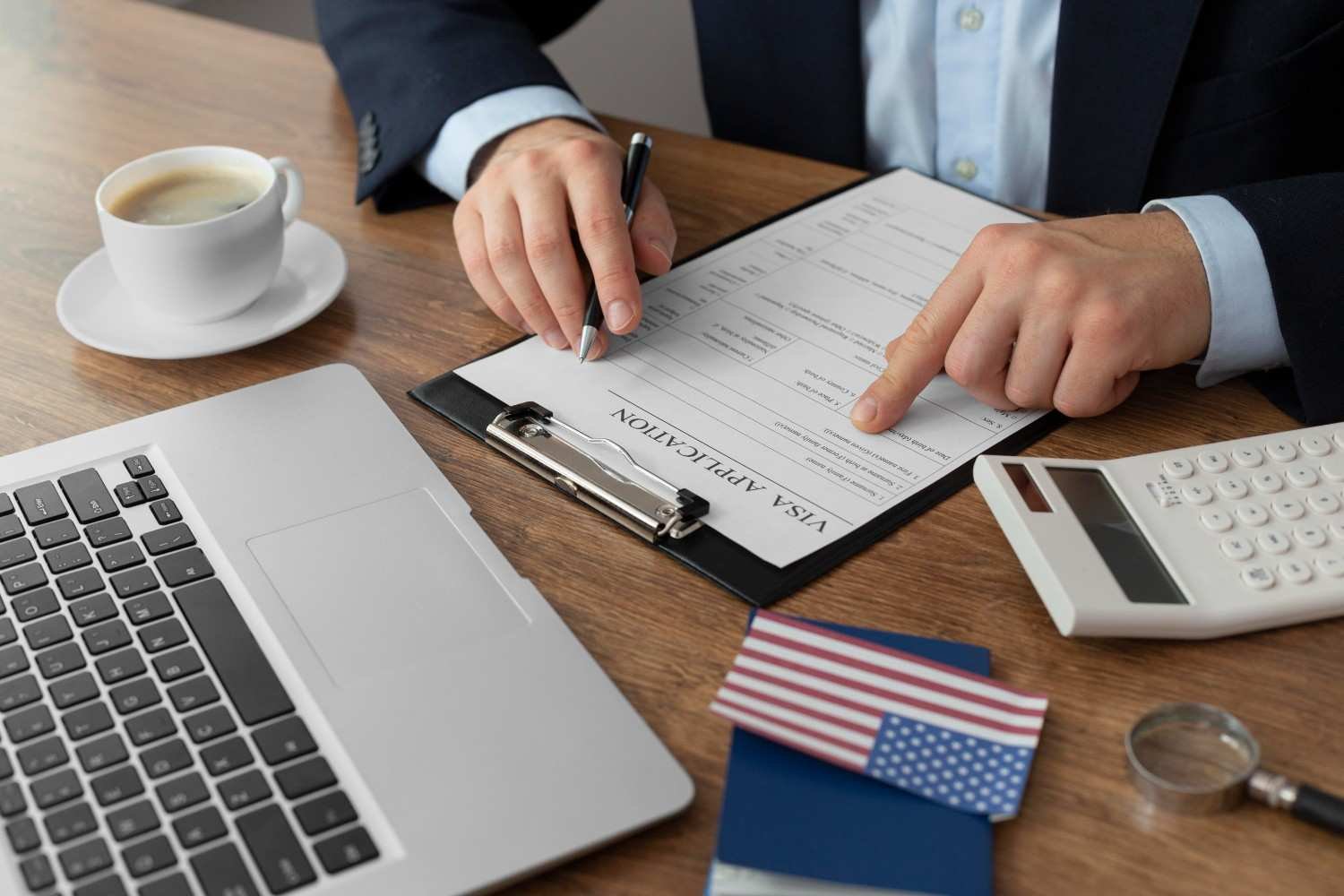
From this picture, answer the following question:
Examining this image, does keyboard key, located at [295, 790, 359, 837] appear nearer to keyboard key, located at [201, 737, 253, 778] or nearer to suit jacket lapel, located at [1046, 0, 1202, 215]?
keyboard key, located at [201, 737, 253, 778]

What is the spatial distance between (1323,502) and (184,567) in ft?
2.01

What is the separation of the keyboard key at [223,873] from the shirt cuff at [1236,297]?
2.08 ft

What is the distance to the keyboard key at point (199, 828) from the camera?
0.52 m

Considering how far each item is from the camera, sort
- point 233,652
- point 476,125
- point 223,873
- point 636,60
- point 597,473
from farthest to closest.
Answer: point 636,60 < point 476,125 < point 597,473 < point 233,652 < point 223,873

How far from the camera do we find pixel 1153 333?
779 millimetres

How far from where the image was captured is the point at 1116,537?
2.16 ft

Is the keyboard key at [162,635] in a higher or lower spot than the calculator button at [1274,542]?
higher

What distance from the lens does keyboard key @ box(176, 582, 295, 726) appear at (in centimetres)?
59

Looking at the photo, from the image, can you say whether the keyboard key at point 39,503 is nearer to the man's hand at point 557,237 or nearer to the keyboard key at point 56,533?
the keyboard key at point 56,533

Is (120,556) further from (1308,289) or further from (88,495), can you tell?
(1308,289)

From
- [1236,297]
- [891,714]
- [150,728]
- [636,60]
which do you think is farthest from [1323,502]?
[636,60]

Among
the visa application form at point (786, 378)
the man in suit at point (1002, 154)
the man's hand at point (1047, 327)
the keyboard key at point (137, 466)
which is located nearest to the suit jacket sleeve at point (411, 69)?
the man in suit at point (1002, 154)

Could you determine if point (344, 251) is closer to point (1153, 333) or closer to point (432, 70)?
A: point (432, 70)

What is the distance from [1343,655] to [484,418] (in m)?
0.50
